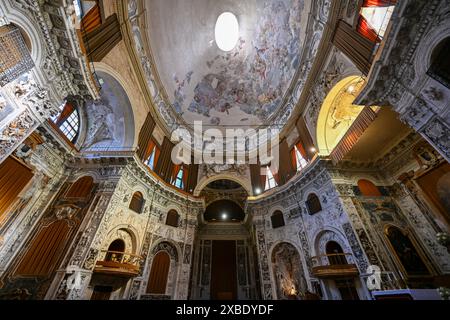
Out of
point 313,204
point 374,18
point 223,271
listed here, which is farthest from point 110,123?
point 374,18

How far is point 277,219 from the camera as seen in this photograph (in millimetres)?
12367

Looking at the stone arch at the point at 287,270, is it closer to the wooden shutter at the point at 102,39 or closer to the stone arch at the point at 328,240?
the stone arch at the point at 328,240

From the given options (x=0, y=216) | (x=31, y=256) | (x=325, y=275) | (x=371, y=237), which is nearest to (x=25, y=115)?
(x=0, y=216)

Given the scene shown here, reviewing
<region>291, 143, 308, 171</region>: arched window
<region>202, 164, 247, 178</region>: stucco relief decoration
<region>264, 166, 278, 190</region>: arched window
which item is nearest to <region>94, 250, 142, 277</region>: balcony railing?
<region>202, 164, 247, 178</region>: stucco relief decoration

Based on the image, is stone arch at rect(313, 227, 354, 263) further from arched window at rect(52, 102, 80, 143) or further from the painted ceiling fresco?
arched window at rect(52, 102, 80, 143)

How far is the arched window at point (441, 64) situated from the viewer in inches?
172

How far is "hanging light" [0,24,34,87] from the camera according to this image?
13.5ft

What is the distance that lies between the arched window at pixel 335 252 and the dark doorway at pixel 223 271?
27.9 feet

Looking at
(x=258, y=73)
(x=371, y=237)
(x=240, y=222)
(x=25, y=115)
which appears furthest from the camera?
(x=258, y=73)

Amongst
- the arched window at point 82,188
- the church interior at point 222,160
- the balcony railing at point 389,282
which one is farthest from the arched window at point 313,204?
the arched window at point 82,188

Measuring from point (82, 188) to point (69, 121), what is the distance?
14.5 feet

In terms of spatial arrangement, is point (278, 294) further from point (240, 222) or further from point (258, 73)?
point (258, 73)
